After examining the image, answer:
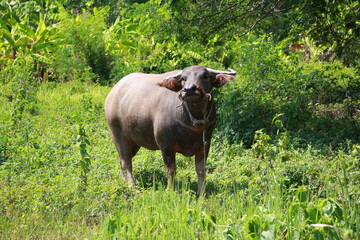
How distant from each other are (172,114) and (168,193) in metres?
1.35

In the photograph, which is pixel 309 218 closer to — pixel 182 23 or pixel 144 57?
pixel 182 23

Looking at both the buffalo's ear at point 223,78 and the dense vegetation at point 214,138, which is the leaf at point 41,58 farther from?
the buffalo's ear at point 223,78

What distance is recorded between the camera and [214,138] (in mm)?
8602

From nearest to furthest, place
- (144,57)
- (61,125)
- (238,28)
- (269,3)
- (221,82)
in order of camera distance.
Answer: (221,82) < (269,3) < (238,28) < (61,125) < (144,57)

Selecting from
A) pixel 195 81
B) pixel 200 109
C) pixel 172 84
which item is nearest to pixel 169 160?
pixel 200 109

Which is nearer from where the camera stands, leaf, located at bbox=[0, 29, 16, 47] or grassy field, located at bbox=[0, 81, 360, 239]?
grassy field, located at bbox=[0, 81, 360, 239]

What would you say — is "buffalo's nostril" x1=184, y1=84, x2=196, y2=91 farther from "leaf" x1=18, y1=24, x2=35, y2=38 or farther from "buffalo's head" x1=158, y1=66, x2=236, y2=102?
"leaf" x1=18, y1=24, x2=35, y2=38

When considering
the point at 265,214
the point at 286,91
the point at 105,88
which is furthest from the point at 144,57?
the point at 265,214

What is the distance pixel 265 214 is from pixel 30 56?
11582 millimetres

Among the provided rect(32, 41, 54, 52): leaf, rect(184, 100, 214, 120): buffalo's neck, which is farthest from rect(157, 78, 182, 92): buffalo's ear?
rect(32, 41, 54, 52): leaf

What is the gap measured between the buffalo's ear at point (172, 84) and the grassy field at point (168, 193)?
0.96m

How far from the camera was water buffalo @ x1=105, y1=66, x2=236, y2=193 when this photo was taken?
576 centimetres

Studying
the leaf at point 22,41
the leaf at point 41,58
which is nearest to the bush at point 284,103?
the leaf at point 41,58

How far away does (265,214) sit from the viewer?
371 cm
